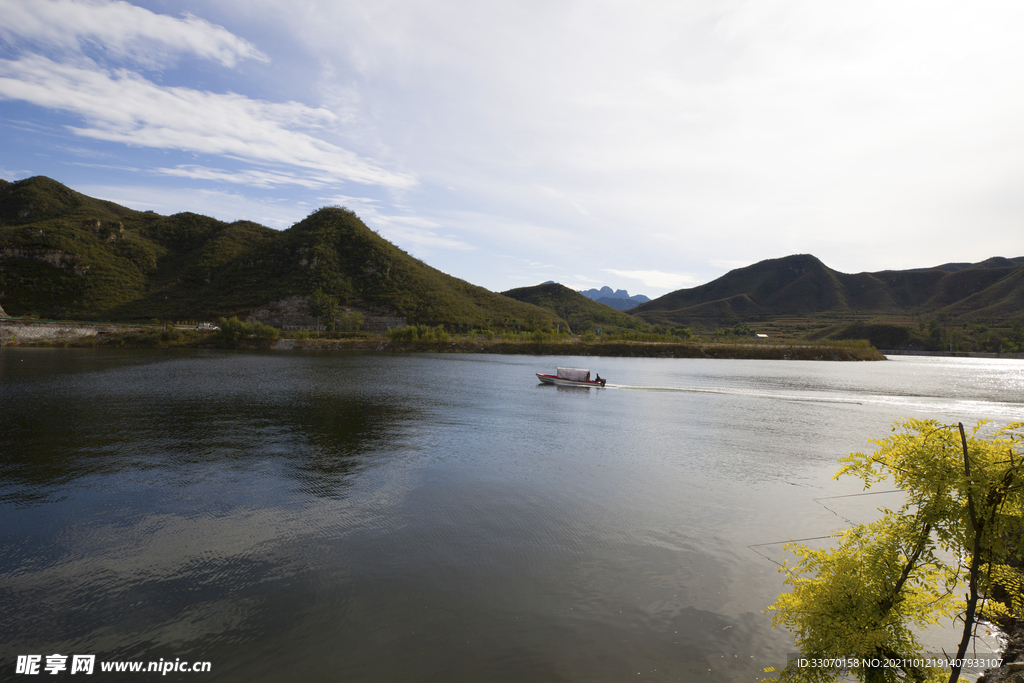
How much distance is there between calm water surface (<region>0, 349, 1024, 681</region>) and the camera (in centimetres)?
859

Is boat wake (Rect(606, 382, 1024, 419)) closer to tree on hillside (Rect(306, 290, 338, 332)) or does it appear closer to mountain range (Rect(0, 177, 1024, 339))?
mountain range (Rect(0, 177, 1024, 339))

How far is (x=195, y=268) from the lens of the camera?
493 ft

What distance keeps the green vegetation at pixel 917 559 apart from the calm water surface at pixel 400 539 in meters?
3.13

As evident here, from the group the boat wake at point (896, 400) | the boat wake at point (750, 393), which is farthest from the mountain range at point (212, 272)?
the boat wake at point (896, 400)

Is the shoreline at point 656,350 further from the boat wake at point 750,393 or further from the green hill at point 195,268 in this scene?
the boat wake at point 750,393

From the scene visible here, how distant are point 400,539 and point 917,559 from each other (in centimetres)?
1174

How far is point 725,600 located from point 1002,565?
19.2ft

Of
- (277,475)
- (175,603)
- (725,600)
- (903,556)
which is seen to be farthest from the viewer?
(277,475)

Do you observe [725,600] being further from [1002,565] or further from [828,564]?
[1002,565]

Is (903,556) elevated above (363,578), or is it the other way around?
(903,556)

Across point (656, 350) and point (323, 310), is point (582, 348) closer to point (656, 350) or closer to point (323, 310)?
point (656, 350)

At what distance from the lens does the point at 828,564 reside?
6.50m

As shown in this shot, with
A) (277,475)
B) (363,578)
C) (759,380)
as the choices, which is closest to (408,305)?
(759,380)

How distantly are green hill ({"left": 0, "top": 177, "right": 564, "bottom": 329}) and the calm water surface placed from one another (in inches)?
4477
